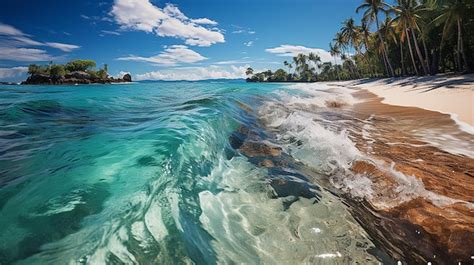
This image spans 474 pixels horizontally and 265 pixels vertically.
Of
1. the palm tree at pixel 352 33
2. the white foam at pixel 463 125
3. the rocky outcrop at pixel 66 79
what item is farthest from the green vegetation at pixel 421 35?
the rocky outcrop at pixel 66 79

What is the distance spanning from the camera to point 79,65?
105 m

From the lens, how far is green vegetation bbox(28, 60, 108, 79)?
93.1 metres

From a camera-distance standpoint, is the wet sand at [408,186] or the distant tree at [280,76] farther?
the distant tree at [280,76]

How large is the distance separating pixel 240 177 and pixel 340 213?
5.93 ft

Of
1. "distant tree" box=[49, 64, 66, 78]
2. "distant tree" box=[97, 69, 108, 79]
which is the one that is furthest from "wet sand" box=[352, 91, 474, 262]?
"distant tree" box=[49, 64, 66, 78]

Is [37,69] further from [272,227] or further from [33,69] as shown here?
[272,227]

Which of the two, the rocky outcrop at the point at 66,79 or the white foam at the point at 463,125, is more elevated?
the rocky outcrop at the point at 66,79

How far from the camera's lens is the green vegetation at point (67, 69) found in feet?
Result: 305

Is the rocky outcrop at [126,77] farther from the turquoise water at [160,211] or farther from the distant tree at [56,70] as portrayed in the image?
the turquoise water at [160,211]

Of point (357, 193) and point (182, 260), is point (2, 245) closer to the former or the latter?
point (182, 260)

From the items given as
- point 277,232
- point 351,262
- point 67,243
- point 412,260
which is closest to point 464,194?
point 412,260

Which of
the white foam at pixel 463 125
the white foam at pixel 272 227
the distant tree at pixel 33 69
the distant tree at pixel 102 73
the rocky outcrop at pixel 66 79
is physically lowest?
the white foam at pixel 272 227

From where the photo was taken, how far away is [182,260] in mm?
2383

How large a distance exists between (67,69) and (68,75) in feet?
68.5
